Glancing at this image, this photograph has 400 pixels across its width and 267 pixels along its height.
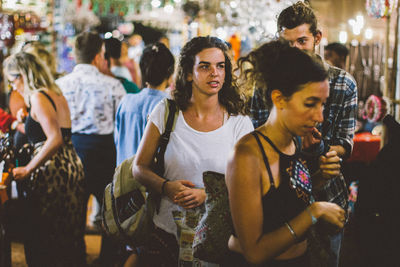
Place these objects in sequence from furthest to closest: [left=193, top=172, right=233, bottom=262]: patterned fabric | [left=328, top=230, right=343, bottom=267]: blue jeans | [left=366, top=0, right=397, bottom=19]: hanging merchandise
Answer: [left=366, top=0, right=397, bottom=19]: hanging merchandise → [left=328, top=230, right=343, bottom=267]: blue jeans → [left=193, top=172, right=233, bottom=262]: patterned fabric

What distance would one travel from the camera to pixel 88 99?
4.24 m

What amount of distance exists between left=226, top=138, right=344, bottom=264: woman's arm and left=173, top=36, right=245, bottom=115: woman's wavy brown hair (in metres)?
1.02

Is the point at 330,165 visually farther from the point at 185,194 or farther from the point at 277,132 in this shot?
the point at 185,194

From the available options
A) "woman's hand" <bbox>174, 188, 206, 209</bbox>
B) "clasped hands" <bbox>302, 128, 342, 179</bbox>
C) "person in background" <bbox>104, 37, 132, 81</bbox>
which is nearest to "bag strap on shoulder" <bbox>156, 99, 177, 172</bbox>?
"woman's hand" <bbox>174, 188, 206, 209</bbox>

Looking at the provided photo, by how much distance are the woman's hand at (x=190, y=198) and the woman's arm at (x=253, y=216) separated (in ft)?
2.36

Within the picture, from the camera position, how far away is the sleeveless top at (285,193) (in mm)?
1575

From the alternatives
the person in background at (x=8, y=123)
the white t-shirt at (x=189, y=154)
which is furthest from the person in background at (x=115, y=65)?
the white t-shirt at (x=189, y=154)

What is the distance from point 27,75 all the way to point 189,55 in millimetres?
1692

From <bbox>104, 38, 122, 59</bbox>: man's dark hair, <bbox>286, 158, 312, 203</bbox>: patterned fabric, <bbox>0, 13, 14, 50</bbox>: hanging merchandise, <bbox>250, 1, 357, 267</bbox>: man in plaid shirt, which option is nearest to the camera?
<bbox>286, 158, 312, 203</bbox>: patterned fabric

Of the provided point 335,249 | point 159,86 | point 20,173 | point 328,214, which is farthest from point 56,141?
point 328,214

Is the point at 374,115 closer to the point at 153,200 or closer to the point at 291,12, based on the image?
the point at 291,12

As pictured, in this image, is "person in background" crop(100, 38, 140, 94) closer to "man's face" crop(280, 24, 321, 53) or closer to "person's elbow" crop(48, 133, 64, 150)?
"person's elbow" crop(48, 133, 64, 150)

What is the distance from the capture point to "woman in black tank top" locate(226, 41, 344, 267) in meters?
1.53

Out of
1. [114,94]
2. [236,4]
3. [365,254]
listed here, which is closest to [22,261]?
[114,94]
